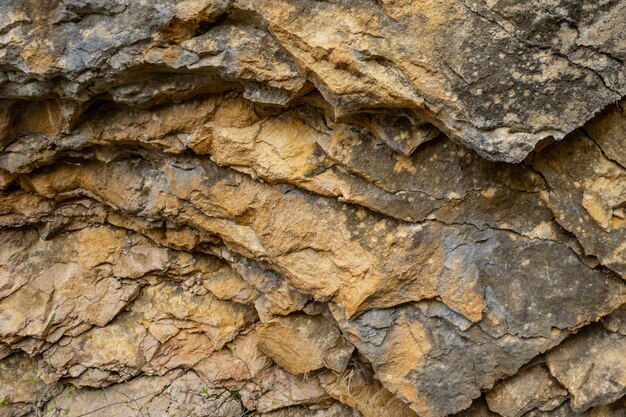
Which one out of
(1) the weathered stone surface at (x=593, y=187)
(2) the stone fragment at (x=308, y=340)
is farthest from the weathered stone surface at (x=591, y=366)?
(2) the stone fragment at (x=308, y=340)

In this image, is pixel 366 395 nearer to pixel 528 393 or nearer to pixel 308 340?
pixel 308 340

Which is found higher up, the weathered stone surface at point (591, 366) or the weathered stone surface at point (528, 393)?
the weathered stone surface at point (591, 366)

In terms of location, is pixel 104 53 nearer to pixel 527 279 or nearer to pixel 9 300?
pixel 9 300

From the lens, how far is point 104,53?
2350 millimetres

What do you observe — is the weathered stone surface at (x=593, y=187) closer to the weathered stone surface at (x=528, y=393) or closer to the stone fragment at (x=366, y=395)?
the weathered stone surface at (x=528, y=393)

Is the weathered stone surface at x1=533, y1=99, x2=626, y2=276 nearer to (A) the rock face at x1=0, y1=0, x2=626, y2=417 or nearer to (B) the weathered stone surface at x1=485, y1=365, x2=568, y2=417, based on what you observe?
(A) the rock face at x1=0, y1=0, x2=626, y2=417

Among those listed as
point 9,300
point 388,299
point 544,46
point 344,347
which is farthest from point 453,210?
point 9,300

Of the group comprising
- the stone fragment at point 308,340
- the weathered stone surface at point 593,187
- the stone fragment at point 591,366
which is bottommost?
the stone fragment at point 308,340

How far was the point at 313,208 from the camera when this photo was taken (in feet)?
8.86

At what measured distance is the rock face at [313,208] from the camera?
2111 millimetres

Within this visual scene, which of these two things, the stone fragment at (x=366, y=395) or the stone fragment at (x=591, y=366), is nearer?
the stone fragment at (x=591, y=366)

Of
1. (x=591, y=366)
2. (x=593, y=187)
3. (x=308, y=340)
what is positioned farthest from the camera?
(x=308, y=340)

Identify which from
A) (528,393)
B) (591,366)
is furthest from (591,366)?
(528,393)

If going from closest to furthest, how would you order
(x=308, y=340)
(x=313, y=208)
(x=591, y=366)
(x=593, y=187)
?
1. (x=593, y=187)
2. (x=591, y=366)
3. (x=313, y=208)
4. (x=308, y=340)
